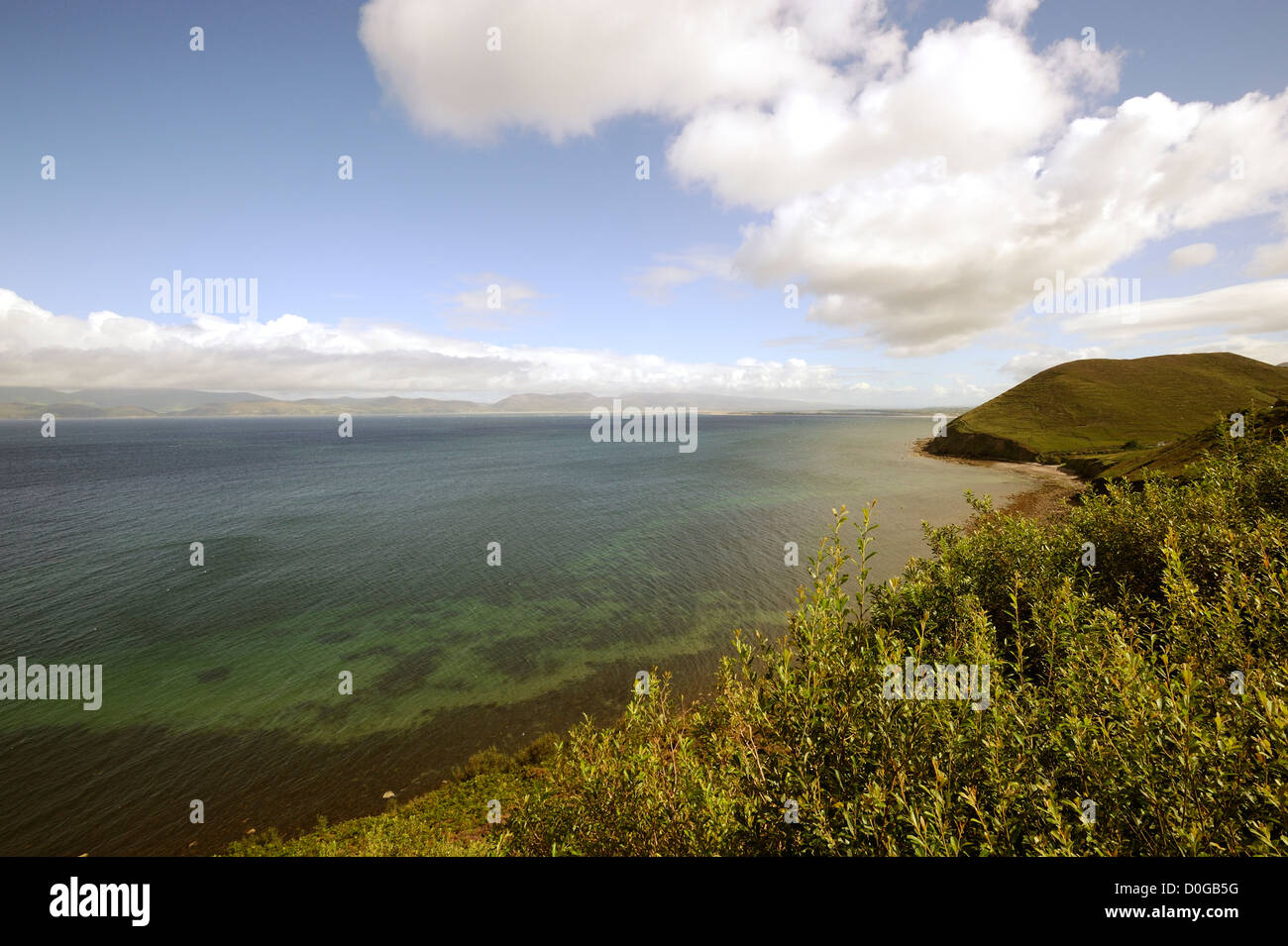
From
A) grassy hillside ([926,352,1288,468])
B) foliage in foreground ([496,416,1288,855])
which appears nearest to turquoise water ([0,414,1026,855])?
foliage in foreground ([496,416,1288,855])

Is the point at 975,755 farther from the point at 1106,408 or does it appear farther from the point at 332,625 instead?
the point at 1106,408

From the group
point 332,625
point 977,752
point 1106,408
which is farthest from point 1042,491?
point 332,625

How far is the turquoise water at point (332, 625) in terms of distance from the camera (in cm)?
2506

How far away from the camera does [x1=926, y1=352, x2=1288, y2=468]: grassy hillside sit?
130m

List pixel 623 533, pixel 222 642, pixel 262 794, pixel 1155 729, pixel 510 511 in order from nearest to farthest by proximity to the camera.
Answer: pixel 1155 729, pixel 262 794, pixel 222 642, pixel 623 533, pixel 510 511

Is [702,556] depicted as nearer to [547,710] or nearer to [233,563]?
[547,710]

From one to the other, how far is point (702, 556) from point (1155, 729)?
5125cm

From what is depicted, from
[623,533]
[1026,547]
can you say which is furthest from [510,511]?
[1026,547]

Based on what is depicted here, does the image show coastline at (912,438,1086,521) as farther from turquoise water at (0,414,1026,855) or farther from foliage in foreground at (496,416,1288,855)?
foliage in foreground at (496,416,1288,855)

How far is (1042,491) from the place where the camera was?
87750mm

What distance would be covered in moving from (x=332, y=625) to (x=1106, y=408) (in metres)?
209

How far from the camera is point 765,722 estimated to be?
9.16 meters

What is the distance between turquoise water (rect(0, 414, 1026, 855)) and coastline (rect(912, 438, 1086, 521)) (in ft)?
17.2

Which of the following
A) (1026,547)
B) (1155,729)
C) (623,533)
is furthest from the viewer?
(623,533)
